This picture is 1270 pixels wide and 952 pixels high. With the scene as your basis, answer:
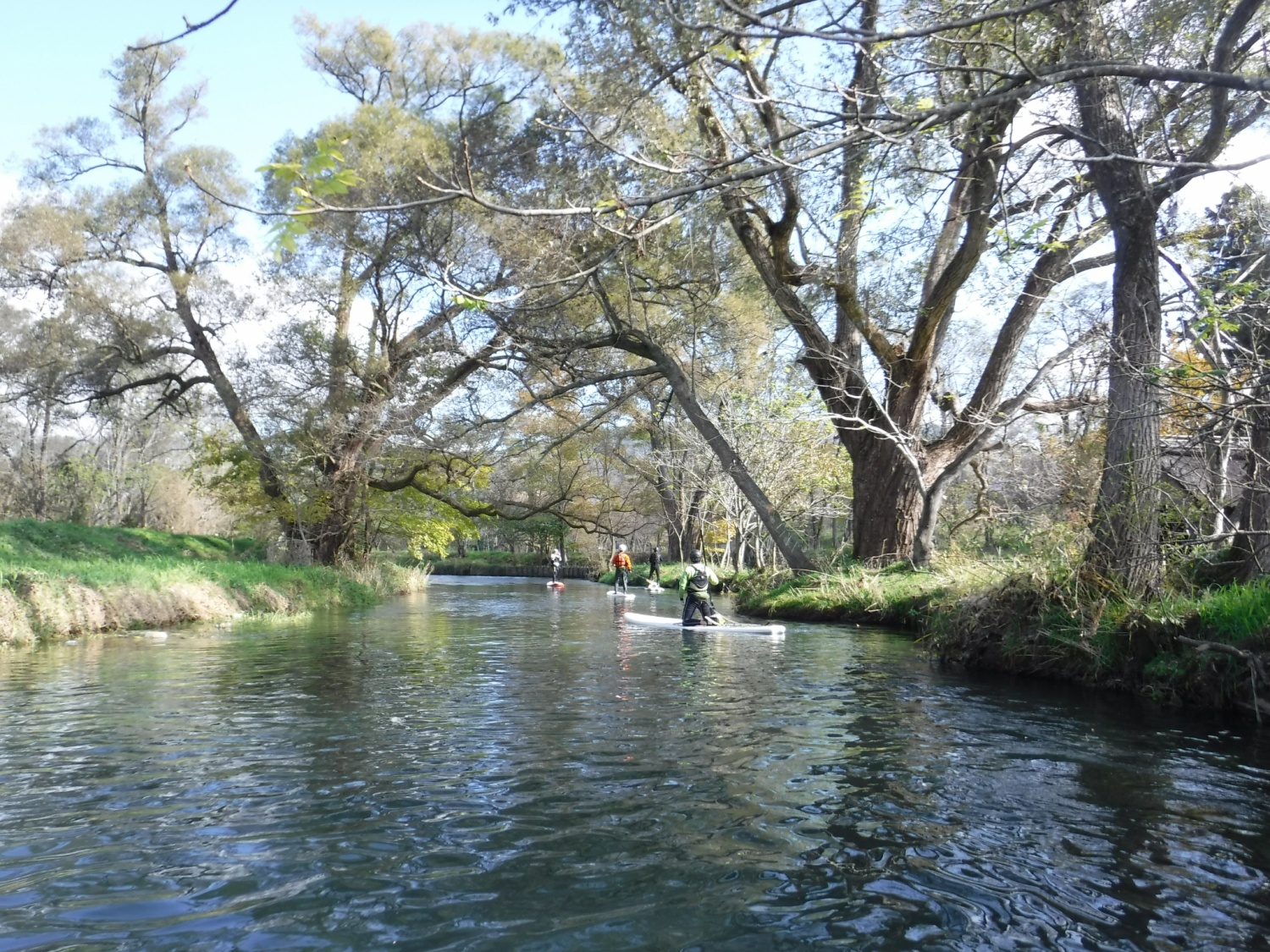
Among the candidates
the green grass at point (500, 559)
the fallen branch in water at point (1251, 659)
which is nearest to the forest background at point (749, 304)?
the fallen branch in water at point (1251, 659)

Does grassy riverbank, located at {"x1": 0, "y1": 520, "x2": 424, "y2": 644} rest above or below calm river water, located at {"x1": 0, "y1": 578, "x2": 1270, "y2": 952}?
above

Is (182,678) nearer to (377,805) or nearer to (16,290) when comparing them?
(377,805)

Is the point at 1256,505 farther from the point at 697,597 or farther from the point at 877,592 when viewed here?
the point at 697,597

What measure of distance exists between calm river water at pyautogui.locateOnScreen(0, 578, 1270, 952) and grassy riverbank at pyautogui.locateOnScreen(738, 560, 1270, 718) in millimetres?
443

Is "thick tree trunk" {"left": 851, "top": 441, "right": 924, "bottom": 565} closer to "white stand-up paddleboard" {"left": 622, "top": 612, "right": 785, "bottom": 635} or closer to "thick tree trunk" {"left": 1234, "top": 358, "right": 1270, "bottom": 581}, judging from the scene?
"white stand-up paddleboard" {"left": 622, "top": 612, "right": 785, "bottom": 635}

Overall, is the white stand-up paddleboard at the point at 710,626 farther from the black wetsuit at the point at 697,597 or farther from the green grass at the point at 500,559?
the green grass at the point at 500,559

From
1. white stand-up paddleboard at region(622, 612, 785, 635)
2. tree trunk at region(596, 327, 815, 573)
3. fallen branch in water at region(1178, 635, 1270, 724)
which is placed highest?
tree trunk at region(596, 327, 815, 573)

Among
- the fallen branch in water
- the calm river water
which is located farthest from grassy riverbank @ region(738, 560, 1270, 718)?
the calm river water

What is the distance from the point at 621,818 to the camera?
4246 millimetres

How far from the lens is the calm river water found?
10.3 ft

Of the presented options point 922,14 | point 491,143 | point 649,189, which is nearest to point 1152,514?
point 922,14

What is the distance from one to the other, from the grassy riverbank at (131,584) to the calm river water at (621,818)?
4.52 m

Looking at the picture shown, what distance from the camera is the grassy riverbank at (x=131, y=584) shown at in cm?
1203

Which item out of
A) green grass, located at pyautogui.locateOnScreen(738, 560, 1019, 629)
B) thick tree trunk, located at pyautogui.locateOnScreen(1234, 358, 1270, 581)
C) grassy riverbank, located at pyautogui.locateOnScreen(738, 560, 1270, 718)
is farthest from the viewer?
green grass, located at pyautogui.locateOnScreen(738, 560, 1019, 629)
